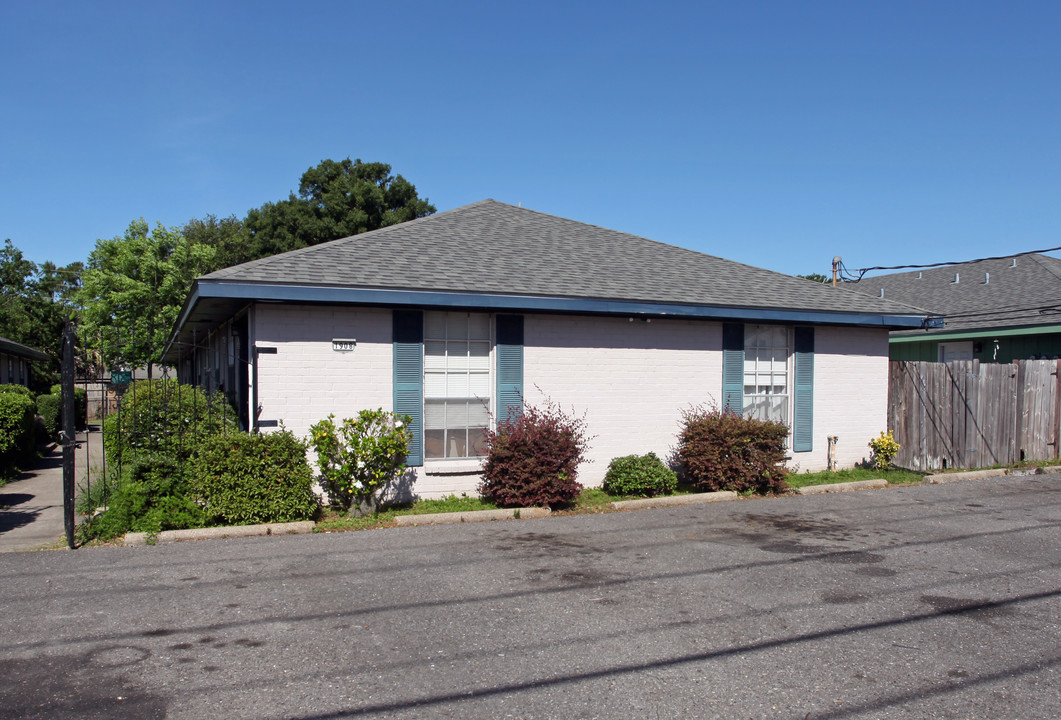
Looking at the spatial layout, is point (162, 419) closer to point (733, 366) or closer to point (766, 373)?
point (733, 366)

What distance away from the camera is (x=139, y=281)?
102 feet

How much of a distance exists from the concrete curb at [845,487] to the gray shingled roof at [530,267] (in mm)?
2846

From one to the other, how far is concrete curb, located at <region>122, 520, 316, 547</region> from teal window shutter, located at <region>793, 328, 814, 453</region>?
8.14m

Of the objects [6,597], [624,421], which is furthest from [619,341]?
[6,597]

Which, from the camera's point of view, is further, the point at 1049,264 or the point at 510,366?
the point at 1049,264

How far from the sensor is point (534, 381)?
10.8 metres

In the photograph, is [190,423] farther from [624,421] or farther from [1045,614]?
[1045,614]

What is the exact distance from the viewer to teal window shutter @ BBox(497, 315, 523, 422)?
1048cm

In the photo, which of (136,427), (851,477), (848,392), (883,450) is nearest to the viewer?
(136,427)

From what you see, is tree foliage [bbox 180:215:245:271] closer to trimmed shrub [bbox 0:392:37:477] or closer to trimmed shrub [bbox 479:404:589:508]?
trimmed shrub [bbox 0:392:37:477]

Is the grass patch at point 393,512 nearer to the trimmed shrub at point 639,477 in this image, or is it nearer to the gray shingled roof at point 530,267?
the trimmed shrub at point 639,477

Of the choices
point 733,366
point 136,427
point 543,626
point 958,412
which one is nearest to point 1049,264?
point 958,412

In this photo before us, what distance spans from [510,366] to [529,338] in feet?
1.72

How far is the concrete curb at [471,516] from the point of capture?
8.94 m
